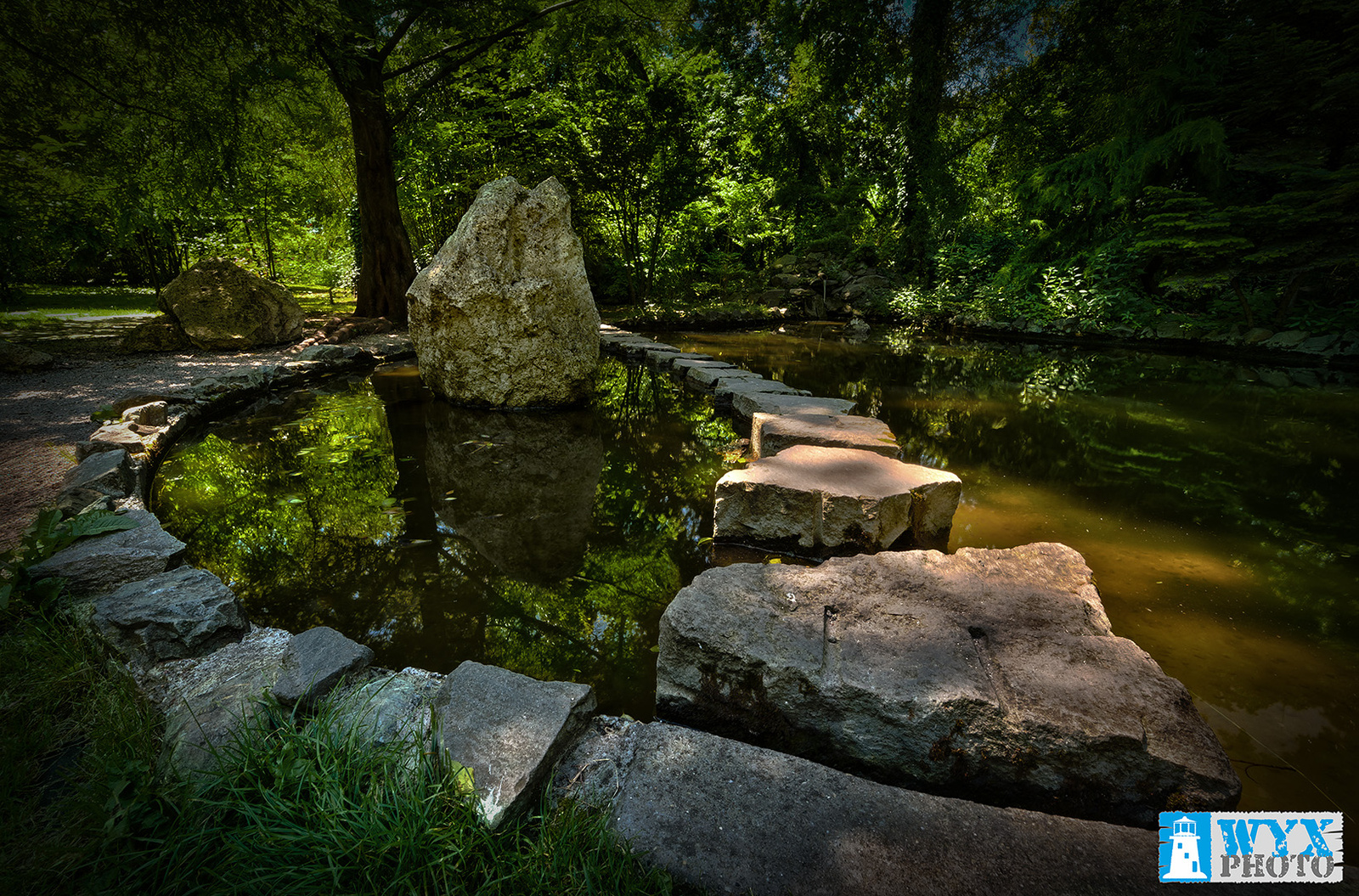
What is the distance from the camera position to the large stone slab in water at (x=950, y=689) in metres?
1.26

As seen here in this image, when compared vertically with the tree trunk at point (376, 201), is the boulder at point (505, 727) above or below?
below

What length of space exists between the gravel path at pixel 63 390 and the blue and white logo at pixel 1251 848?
3.76 meters

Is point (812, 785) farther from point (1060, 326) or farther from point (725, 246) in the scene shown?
point (725, 246)

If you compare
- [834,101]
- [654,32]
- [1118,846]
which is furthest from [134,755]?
[834,101]

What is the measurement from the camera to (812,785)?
46.7 inches

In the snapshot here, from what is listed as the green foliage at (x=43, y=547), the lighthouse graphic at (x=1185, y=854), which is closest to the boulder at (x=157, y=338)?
the green foliage at (x=43, y=547)

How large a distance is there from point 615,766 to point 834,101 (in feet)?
52.3

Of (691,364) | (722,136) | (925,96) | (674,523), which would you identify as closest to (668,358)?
(691,364)

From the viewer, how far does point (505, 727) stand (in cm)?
128

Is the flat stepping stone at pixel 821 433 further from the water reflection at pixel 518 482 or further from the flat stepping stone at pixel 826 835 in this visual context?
the flat stepping stone at pixel 826 835

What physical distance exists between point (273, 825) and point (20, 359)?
24.5 ft

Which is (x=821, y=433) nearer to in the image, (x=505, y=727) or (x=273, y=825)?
(x=505, y=727)

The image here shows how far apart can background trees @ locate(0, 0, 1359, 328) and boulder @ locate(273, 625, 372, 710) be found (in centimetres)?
672

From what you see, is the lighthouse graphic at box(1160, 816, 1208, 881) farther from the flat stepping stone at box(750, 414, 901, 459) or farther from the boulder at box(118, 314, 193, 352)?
the boulder at box(118, 314, 193, 352)
